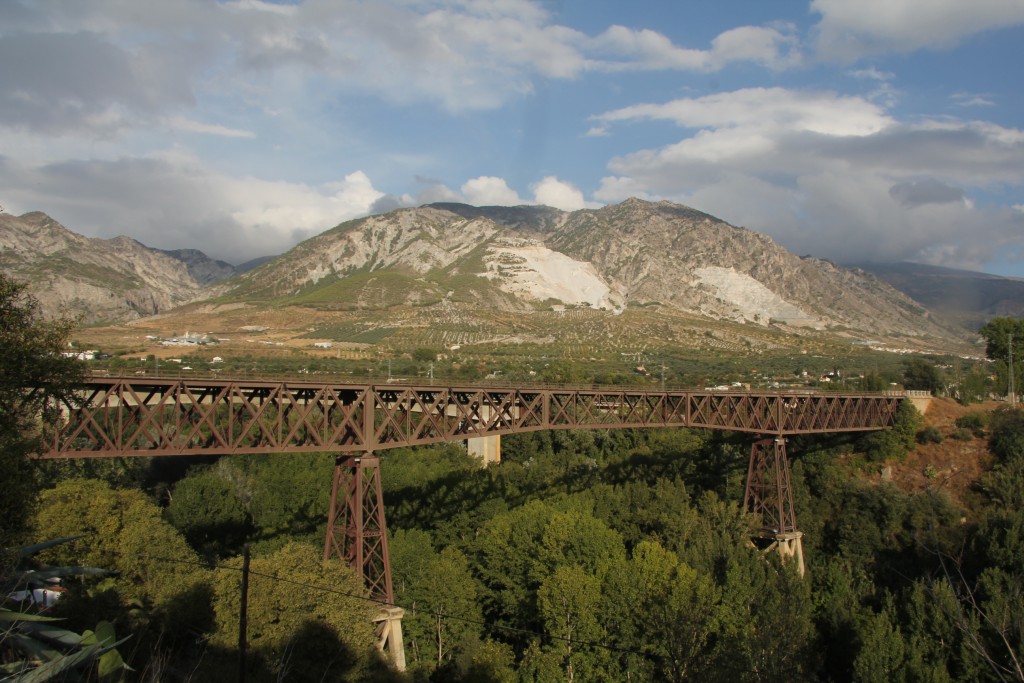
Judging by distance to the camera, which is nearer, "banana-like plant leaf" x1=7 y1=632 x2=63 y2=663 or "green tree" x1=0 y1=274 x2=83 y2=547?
"banana-like plant leaf" x1=7 y1=632 x2=63 y2=663

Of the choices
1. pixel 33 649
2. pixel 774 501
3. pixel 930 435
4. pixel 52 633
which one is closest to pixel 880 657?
pixel 774 501

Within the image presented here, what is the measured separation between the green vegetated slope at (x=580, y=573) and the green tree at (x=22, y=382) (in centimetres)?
326

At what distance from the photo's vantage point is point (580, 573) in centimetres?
3103

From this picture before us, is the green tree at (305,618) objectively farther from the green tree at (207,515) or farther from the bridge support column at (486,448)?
the bridge support column at (486,448)

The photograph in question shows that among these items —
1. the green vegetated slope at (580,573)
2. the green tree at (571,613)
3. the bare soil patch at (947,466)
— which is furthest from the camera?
the bare soil patch at (947,466)

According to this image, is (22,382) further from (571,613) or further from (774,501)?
(774,501)

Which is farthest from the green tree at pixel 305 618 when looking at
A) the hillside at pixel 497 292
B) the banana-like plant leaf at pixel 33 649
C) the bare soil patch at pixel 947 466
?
the hillside at pixel 497 292

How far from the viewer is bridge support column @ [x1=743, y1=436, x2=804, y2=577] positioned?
3862 cm

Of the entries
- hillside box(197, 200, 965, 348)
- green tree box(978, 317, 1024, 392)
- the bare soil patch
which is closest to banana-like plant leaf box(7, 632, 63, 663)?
the bare soil patch

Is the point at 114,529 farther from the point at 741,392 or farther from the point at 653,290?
the point at 653,290

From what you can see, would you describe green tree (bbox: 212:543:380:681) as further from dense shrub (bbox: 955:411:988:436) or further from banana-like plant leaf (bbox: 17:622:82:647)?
dense shrub (bbox: 955:411:988:436)

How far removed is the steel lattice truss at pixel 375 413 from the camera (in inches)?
960

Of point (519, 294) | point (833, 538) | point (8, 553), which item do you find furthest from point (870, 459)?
point (519, 294)

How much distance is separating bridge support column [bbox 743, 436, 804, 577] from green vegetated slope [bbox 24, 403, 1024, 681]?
1.43 m
